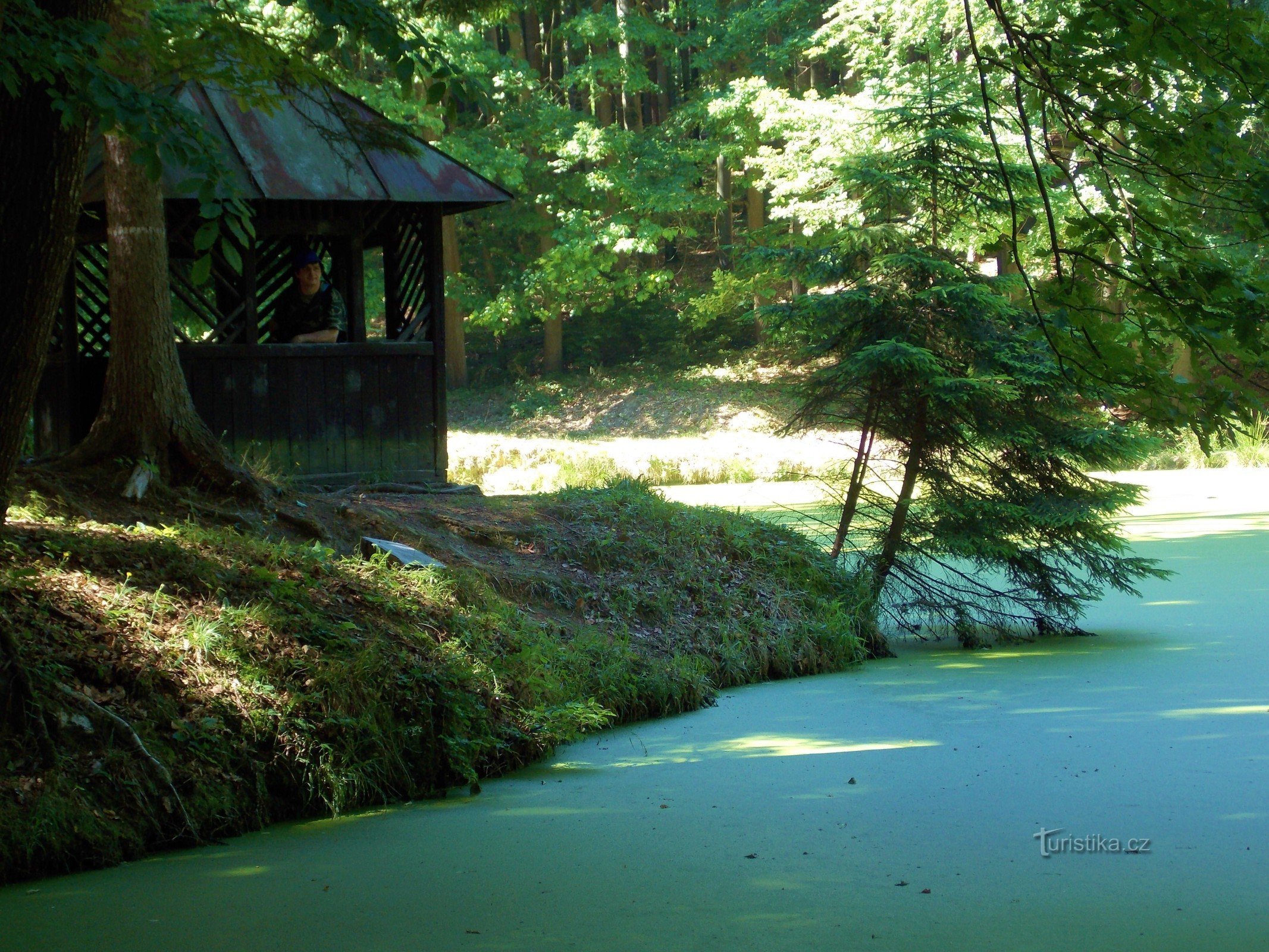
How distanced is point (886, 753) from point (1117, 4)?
122 inches

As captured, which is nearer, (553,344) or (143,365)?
(143,365)

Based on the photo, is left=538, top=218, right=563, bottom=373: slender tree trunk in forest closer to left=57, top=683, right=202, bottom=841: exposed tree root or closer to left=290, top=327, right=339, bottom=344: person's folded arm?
left=290, top=327, right=339, bottom=344: person's folded arm

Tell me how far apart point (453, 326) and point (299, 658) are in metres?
21.2

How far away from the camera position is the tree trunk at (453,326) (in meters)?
24.9

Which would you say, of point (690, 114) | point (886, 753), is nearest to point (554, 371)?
point (690, 114)

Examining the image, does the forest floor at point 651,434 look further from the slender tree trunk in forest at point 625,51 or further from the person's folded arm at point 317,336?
the person's folded arm at point 317,336

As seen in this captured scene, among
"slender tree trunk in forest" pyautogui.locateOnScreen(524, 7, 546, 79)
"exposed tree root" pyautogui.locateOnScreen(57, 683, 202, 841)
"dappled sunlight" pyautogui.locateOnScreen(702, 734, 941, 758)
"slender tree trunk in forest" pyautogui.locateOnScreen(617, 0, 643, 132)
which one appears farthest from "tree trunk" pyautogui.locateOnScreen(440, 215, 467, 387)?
"exposed tree root" pyautogui.locateOnScreen(57, 683, 202, 841)

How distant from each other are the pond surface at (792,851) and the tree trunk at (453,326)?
19.8 m

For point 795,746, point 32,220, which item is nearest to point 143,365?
point 32,220

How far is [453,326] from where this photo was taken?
25.6m

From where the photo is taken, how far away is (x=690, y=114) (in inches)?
963

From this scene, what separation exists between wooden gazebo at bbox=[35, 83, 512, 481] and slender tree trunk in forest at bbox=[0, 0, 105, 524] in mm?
5003

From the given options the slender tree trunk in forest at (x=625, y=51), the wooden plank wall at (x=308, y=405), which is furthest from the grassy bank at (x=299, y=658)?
the slender tree trunk in forest at (x=625, y=51)

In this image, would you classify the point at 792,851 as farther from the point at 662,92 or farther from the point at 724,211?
the point at 662,92
